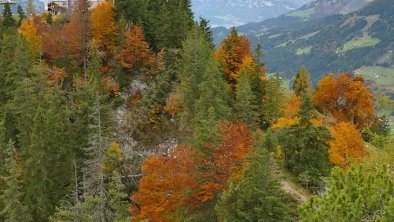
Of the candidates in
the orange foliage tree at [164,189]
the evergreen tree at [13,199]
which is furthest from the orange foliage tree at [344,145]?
the evergreen tree at [13,199]

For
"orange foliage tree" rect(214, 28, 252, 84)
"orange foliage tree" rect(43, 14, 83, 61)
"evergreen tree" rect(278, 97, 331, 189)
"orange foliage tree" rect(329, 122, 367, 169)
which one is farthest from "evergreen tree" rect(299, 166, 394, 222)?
"orange foliage tree" rect(43, 14, 83, 61)

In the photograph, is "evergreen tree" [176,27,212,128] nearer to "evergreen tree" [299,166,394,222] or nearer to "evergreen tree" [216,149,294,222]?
"evergreen tree" [216,149,294,222]

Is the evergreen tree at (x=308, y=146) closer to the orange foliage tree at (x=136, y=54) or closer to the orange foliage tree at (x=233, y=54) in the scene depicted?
the orange foliage tree at (x=233, y=54)

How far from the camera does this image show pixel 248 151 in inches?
1599

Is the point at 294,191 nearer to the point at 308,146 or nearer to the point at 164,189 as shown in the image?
the point at 308,146

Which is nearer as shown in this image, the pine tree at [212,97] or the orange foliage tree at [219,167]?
the orange foliage tree at [219,167]

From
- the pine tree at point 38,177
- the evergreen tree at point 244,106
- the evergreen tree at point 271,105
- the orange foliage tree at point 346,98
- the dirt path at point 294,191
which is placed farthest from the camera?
the orange foliage tree at point 346,98

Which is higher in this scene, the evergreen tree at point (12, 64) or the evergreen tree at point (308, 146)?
the evergreen tree at point (12, 64)

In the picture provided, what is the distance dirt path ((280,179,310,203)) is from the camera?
44812 mm

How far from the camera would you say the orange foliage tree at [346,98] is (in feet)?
258

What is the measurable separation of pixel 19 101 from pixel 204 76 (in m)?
23.8

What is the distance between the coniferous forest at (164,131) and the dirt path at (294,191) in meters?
0.21

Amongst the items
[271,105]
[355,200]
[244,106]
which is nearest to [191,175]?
[244,106]

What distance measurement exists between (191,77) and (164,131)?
9.52 metres
